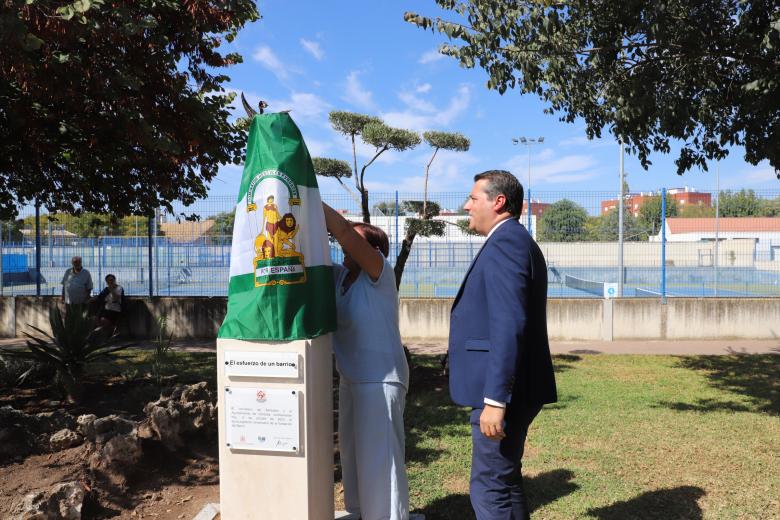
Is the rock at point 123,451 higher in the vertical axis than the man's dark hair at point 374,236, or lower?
lower

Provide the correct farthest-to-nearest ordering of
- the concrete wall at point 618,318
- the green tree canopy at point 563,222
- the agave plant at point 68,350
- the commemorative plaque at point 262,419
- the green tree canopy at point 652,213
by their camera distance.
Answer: the green tree canopy at point 652,213 → the green tree canopy at point 563,222 → the concrete wall at point 618,318 → the agave plant at point 68,350 → the commemorative plaque at point 262,419

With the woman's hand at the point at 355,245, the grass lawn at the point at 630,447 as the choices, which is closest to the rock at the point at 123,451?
the grass lawn at the point at 630,447

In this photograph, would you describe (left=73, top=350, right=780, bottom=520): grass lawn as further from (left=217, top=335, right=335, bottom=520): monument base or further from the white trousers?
(left=217, top=335, right=335, bottom=520): monument base

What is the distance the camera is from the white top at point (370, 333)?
9.85 feet

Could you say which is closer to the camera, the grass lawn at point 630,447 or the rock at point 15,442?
the grass lawn at point 630,447

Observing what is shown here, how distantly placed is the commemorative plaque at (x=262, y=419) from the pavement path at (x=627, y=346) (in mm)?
7430

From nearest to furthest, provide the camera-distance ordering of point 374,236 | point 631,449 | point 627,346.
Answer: point 374,236, point 631,449, point 627,346

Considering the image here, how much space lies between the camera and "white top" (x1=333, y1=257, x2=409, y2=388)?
300 centimetres

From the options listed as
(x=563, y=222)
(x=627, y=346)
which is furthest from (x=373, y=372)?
(x=563, y=222)

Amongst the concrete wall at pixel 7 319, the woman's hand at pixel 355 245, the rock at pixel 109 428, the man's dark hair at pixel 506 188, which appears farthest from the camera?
the concrete wall at pixel 7 319

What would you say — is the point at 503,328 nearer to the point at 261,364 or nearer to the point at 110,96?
the point at 261,364

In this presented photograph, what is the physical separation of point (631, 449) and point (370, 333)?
3.12 metres

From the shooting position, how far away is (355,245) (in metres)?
2.95

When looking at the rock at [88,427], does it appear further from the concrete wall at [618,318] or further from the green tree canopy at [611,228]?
the green tree canopy at [611,228]
